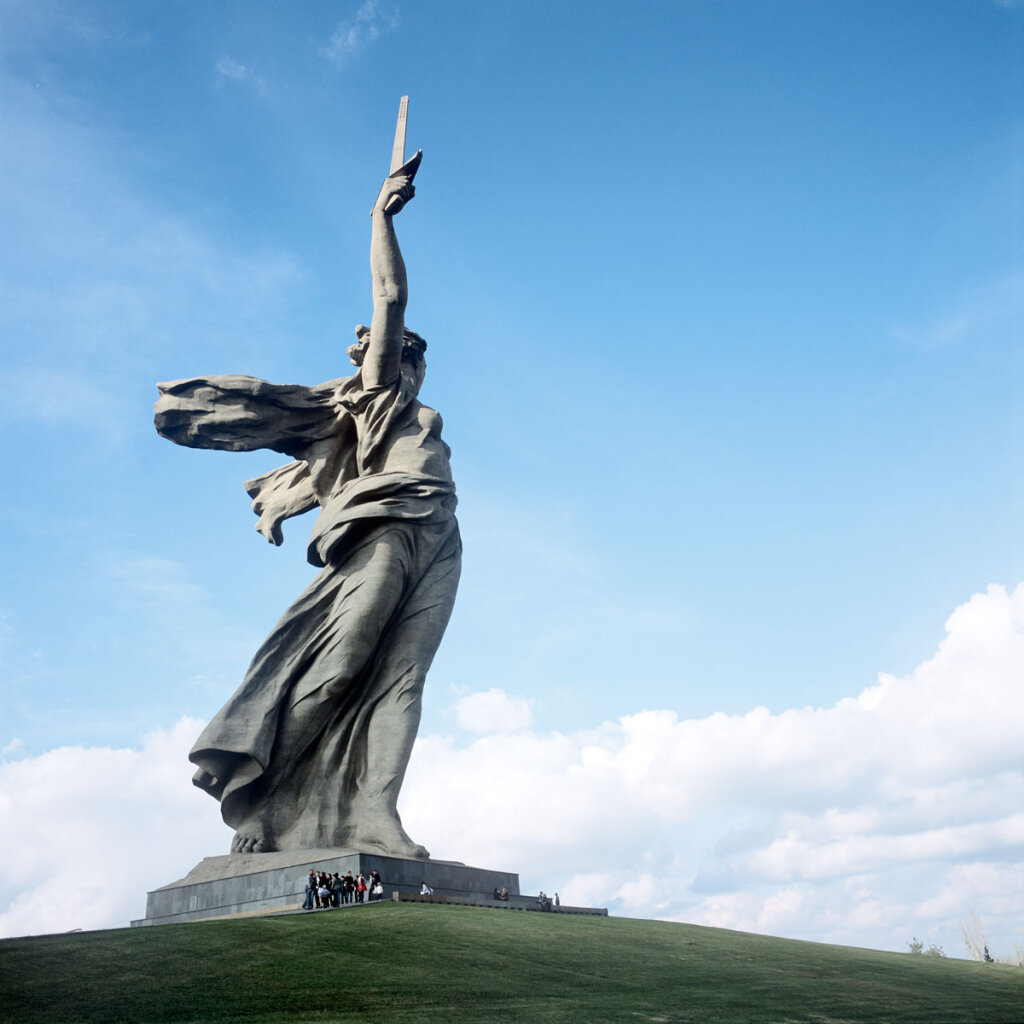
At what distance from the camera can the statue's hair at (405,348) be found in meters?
15.2

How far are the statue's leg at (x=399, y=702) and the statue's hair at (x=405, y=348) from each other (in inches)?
107

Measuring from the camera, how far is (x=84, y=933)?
8.74m

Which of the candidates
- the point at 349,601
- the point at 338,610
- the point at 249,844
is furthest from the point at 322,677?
the point at 249,844

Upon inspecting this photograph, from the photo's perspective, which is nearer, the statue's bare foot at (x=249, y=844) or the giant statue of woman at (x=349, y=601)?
the statue's bare foot at (x=249, y=844)

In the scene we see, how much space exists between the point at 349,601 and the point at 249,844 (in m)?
3.20

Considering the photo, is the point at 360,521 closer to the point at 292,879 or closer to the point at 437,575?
the point at 437,575

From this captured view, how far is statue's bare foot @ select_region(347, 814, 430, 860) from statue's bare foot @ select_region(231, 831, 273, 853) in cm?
104

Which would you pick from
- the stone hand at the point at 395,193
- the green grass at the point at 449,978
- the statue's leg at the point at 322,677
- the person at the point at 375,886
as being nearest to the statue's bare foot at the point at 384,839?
the statue's leg at the point at 322,677

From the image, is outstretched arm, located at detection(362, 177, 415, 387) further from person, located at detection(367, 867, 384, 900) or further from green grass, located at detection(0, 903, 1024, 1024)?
green grass, located at detection(0, 903, 1024, 1024)

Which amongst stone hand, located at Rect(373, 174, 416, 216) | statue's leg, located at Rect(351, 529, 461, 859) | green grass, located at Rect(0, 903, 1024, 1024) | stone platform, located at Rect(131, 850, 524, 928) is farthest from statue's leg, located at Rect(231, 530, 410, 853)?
stone hand, located at Rect(373, 174, 416, 216)

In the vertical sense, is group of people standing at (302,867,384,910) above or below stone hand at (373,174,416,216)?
below

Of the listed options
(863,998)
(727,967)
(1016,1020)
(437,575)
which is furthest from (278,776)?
(1016,1020)

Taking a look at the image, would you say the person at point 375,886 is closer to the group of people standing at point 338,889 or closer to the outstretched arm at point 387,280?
the group of people standing at point 338,889

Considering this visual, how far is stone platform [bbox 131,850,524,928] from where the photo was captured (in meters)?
11.6
